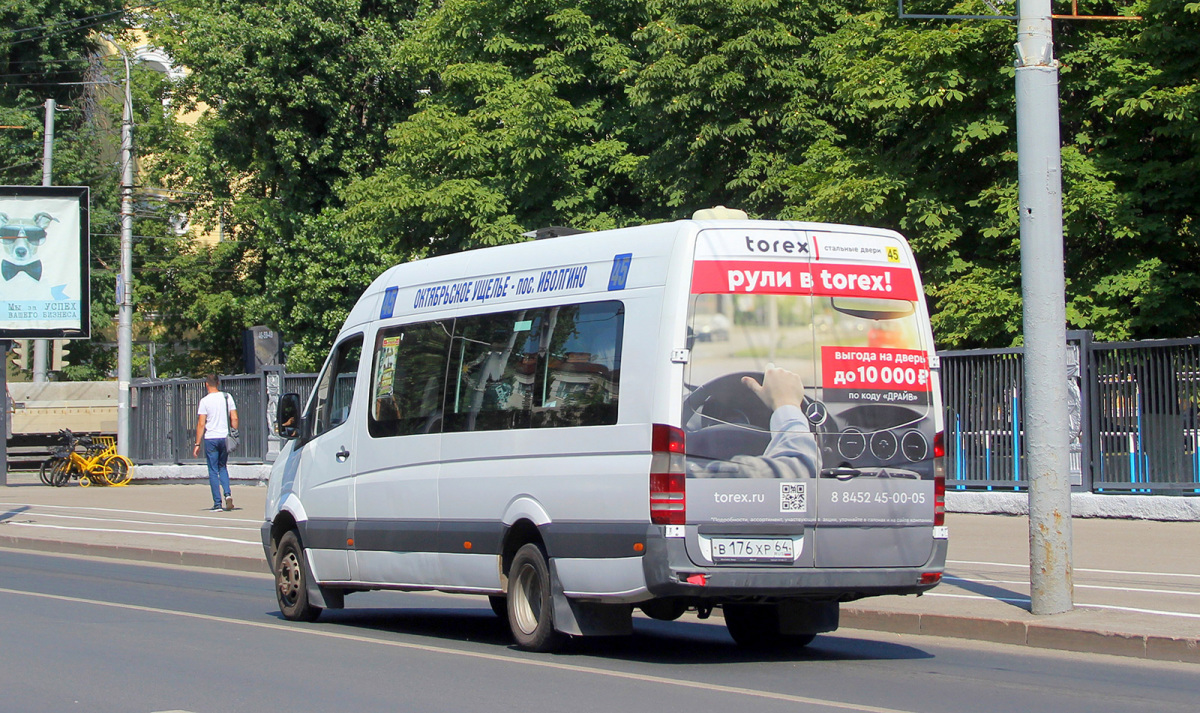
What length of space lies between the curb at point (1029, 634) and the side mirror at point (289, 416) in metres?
4.55

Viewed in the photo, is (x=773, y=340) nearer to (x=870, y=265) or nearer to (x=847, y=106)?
(x=870, y=265)

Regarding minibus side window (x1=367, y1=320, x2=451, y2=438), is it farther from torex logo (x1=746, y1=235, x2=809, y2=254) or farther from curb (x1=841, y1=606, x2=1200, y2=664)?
curb (x1=841, y1=606, x2=1200, y2=664)

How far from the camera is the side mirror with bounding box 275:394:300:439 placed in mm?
11523

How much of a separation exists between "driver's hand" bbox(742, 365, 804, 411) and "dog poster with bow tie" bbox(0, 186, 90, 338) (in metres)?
24.3

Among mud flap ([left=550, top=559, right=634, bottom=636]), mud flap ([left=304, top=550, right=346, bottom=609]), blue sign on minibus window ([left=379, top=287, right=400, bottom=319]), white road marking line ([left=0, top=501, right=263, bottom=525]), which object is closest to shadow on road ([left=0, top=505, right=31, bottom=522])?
white road marking line ([left=0, top=501, right=263, bottom=525])

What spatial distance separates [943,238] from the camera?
26000mm

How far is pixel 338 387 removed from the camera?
450 inches

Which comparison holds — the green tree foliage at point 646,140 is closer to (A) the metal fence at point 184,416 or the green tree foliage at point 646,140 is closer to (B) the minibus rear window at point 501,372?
(A) the metal fence at point 184,416

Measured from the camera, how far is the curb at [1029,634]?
29.2ft

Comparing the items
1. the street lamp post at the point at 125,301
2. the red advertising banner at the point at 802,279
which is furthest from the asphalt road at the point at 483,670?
the street lamp post at the point at 125,301

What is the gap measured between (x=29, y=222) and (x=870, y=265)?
24915 mm

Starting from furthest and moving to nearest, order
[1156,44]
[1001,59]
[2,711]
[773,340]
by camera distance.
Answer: [1001,59], [1156,44], [773,340], [2,711]

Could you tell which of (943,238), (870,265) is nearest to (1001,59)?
(943,238)

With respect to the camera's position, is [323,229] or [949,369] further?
[323,229]
